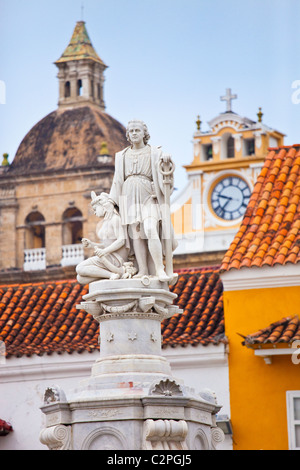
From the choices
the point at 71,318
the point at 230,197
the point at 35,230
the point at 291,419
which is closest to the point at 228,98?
the point at 230,197

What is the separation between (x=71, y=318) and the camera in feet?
91.5

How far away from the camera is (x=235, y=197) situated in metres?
53.2

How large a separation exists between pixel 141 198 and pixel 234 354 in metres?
7.50

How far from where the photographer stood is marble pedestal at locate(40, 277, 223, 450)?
58.9 ft

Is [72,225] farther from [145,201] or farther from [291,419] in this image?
[145,201]

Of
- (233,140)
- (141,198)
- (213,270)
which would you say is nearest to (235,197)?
(233,140)

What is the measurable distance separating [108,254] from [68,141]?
4972 cm

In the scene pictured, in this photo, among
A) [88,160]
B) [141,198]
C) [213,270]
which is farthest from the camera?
[88,160]

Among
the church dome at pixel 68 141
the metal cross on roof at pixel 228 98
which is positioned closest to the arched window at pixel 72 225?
the church dome at pixel 68 141

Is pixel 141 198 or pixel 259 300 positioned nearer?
pixel 141 198

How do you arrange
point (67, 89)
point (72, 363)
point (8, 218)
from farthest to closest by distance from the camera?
point (67, 89), point (8, 218), point (72, 363)

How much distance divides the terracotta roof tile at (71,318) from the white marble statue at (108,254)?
7.21 metres

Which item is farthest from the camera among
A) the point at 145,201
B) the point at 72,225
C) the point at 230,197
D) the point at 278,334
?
the point at 72,225
